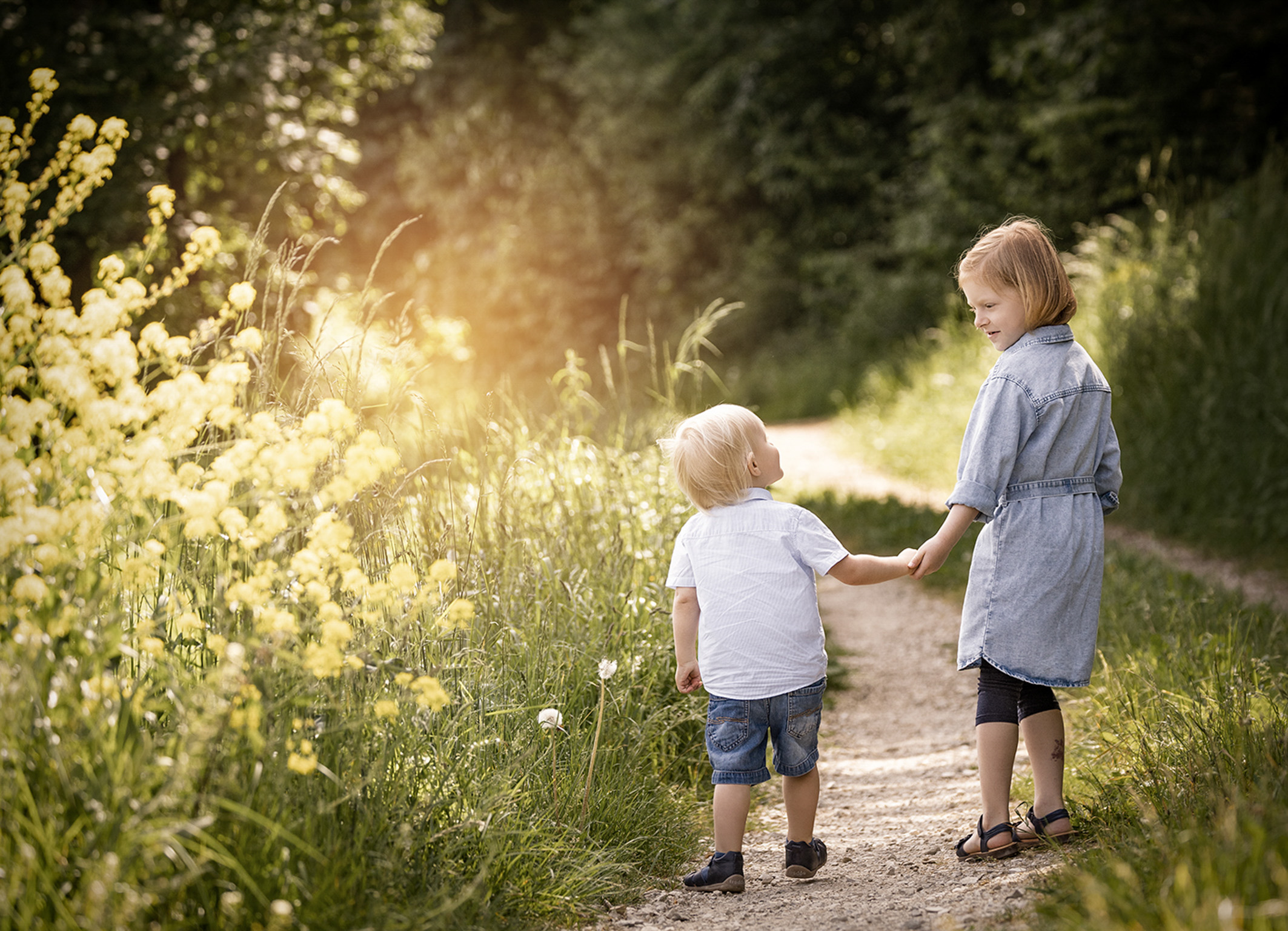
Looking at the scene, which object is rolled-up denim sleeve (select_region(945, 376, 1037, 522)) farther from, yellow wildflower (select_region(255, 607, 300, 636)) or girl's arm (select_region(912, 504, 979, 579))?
yellow wildflower (select_region(255, 607, 300, 636))

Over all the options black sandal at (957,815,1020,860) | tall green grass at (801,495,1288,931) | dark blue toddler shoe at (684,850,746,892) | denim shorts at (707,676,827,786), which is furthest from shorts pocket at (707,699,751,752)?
tall green grass at (801,495,1288,931)

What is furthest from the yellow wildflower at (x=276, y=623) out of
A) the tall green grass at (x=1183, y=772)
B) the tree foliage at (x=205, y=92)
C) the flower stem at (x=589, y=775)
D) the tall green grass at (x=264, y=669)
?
the tree foliage at (x=205, y=92)

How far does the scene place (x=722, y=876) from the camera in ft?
9.45

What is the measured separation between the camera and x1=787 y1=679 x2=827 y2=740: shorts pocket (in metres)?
2.87

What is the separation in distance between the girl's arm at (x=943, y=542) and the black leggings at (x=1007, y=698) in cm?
35

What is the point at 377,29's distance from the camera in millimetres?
12195

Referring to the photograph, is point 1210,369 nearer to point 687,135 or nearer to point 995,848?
point 995,848

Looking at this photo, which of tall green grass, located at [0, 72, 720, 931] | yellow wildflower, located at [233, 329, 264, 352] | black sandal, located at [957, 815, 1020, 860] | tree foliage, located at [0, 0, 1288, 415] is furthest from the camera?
tree foliage, located at [0, 0, 1288, 415]

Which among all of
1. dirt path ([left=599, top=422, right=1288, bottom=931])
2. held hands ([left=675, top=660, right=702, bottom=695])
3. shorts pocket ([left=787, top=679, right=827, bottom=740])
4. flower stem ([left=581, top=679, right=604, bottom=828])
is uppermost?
held hands ([left=675, top=660, right=702, bottom=695])

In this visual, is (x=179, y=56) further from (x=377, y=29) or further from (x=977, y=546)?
(x=977, y=546)

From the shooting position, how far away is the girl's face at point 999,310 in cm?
297

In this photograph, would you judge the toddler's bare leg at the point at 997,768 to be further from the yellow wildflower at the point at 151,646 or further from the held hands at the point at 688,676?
the yellow wildflower at the point at 151,646

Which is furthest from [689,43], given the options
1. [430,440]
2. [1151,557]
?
[430,440]

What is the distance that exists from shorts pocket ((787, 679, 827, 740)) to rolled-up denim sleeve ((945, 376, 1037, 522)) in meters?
0.63
